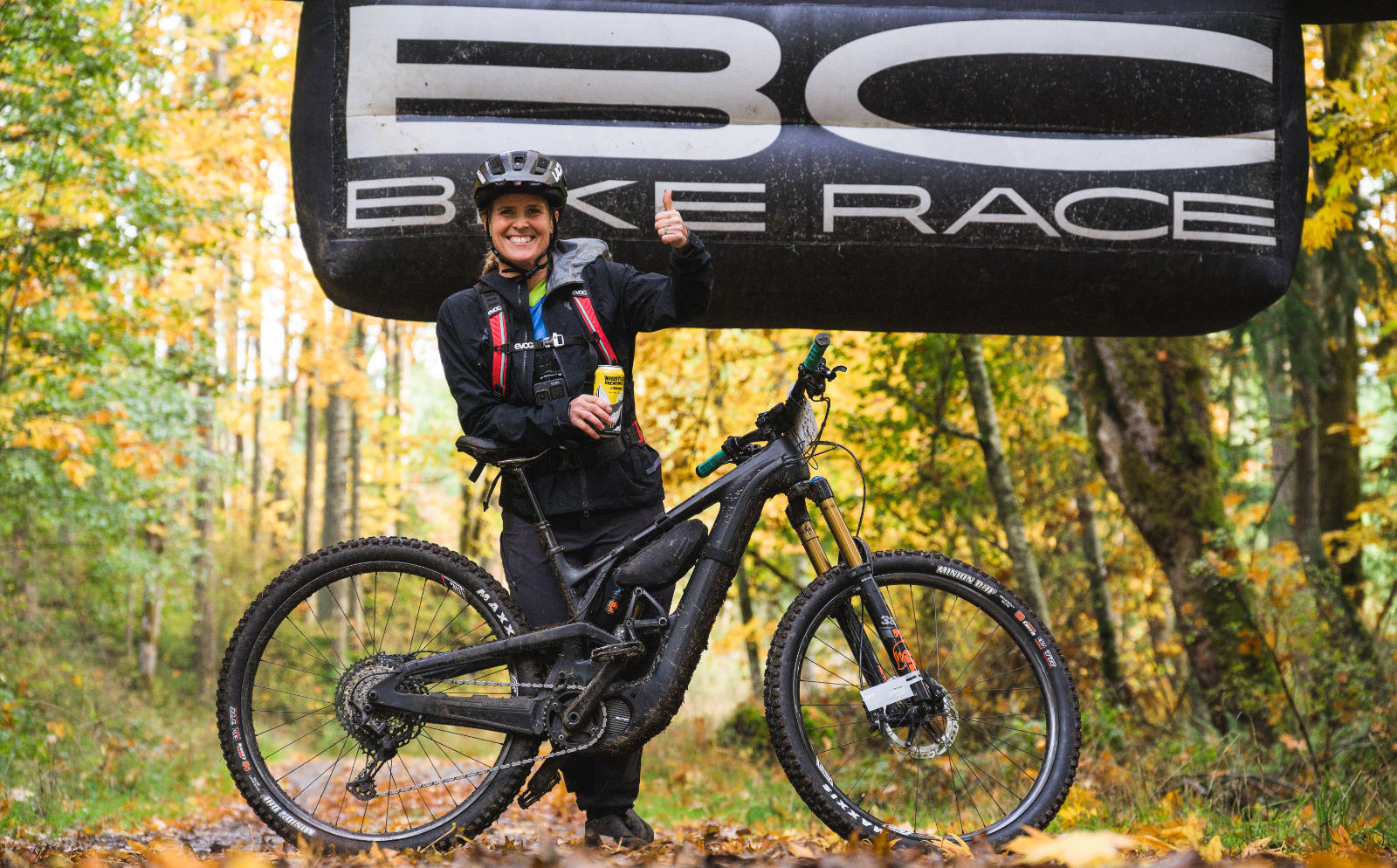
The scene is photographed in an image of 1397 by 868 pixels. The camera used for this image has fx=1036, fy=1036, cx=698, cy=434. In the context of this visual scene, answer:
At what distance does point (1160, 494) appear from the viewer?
6.96m

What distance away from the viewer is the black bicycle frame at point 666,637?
10.2ft

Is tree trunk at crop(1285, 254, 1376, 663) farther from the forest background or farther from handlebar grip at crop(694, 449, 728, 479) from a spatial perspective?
handlebar grip at crop(694, 449, 728, 479)

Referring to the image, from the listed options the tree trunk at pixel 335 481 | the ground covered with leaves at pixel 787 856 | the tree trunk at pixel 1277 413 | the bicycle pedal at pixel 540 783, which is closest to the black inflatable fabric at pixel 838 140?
the bicycle pedal at pixel 540 783

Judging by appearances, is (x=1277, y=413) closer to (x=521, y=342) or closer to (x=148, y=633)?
(x=521, y=342)

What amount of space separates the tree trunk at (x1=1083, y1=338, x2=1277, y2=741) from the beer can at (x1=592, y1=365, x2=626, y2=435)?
4731 mm

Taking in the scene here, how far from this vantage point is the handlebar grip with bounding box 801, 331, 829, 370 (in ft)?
9.95

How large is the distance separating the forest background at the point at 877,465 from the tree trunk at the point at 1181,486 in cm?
2

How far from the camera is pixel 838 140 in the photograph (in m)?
4.10

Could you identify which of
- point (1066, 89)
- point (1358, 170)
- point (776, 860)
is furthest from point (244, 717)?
point (1358, 170)

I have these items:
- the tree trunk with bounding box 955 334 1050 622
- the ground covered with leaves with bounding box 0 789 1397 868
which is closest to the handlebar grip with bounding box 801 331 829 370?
the ground covered with leaves with bounding box 0 789 1397 868

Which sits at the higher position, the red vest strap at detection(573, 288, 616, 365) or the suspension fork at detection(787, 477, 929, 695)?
the red vest strap at detection(573, 288, 616, 365)

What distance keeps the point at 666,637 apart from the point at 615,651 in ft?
0.55

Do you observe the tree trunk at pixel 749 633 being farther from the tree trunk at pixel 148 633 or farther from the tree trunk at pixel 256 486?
the tree trunk at pixel 256 486

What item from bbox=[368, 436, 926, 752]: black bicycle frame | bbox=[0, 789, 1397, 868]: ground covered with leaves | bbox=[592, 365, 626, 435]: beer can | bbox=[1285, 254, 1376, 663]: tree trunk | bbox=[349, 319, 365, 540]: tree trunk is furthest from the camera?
bbox=[349, 319, 365, 540]: tree trunk
